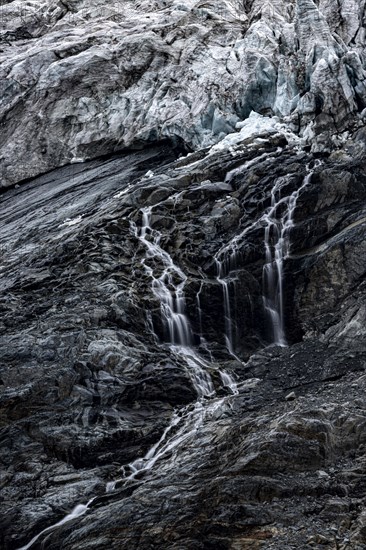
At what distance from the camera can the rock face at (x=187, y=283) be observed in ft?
45.8

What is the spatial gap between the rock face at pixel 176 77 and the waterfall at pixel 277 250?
188 inches

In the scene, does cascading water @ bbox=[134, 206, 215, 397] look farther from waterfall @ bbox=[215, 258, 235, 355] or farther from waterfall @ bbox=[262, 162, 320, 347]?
waterfall @ bbox=[262, 162, 320, 347]

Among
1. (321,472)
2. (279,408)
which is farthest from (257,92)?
(321,472)

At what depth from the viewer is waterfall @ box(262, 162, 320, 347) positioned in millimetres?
23719

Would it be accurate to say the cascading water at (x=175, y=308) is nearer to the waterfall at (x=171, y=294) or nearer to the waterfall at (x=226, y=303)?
the waterfall at (x=171, y=294)

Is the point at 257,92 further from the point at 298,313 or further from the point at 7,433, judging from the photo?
the point at 7,433

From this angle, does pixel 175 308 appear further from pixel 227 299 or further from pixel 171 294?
pixel 227 299

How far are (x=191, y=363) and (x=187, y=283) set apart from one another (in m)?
3.84

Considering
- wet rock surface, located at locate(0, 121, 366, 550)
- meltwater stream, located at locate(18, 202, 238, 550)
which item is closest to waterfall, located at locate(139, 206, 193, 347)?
meltwater stream, located at locate(18, 202, 238, 550)

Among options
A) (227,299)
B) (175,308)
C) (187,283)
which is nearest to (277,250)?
(227,299)

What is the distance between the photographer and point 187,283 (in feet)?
78.9

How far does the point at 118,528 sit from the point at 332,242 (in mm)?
14774

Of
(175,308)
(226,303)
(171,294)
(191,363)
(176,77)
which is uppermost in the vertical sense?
(176,77)

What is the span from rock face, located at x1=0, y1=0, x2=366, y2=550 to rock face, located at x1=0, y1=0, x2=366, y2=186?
0.46 ft
